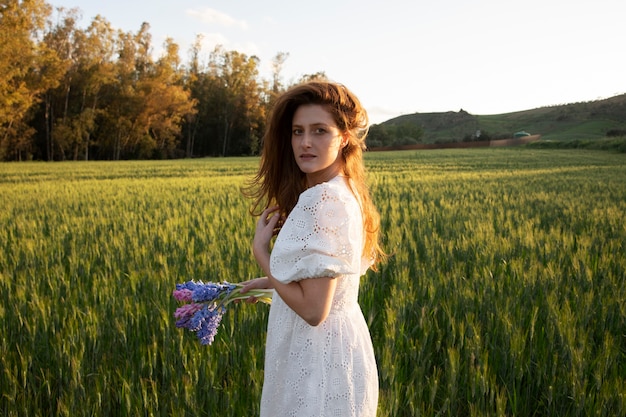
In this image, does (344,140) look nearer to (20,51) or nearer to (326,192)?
(326,192)

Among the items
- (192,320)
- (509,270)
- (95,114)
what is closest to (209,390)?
(192,320)

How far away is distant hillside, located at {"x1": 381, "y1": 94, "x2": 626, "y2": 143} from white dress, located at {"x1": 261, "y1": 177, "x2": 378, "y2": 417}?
68918 mm

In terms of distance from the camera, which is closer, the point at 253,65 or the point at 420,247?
the point at 420,247

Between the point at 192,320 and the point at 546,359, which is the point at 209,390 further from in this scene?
the point at 546,359

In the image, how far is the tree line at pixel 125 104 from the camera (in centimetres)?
4234

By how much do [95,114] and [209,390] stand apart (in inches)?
1828

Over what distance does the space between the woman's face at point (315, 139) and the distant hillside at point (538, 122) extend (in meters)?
68.8

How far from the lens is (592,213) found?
655cm

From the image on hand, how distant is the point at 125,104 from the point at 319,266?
49114mm

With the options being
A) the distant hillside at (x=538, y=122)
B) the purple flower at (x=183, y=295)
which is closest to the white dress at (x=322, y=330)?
the purple flower at (x=183, y=295)

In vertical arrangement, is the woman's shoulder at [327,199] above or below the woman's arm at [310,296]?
above

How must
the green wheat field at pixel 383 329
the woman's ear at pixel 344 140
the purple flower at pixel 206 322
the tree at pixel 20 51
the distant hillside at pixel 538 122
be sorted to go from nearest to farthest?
the purple flower at pixel 206 322 < the woman's ear at pixel 344 140 < the green wheat field at pixel 383 329 < the tree at pixel 20 51 < the distant hillside at pixel 538 122

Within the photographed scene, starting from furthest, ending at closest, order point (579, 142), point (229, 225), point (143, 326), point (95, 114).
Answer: point (579, 142), point (95, 114), point (229, 225), point (143, 326)

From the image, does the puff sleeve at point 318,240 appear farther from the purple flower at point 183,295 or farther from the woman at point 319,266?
the purple flower at point 183,295
